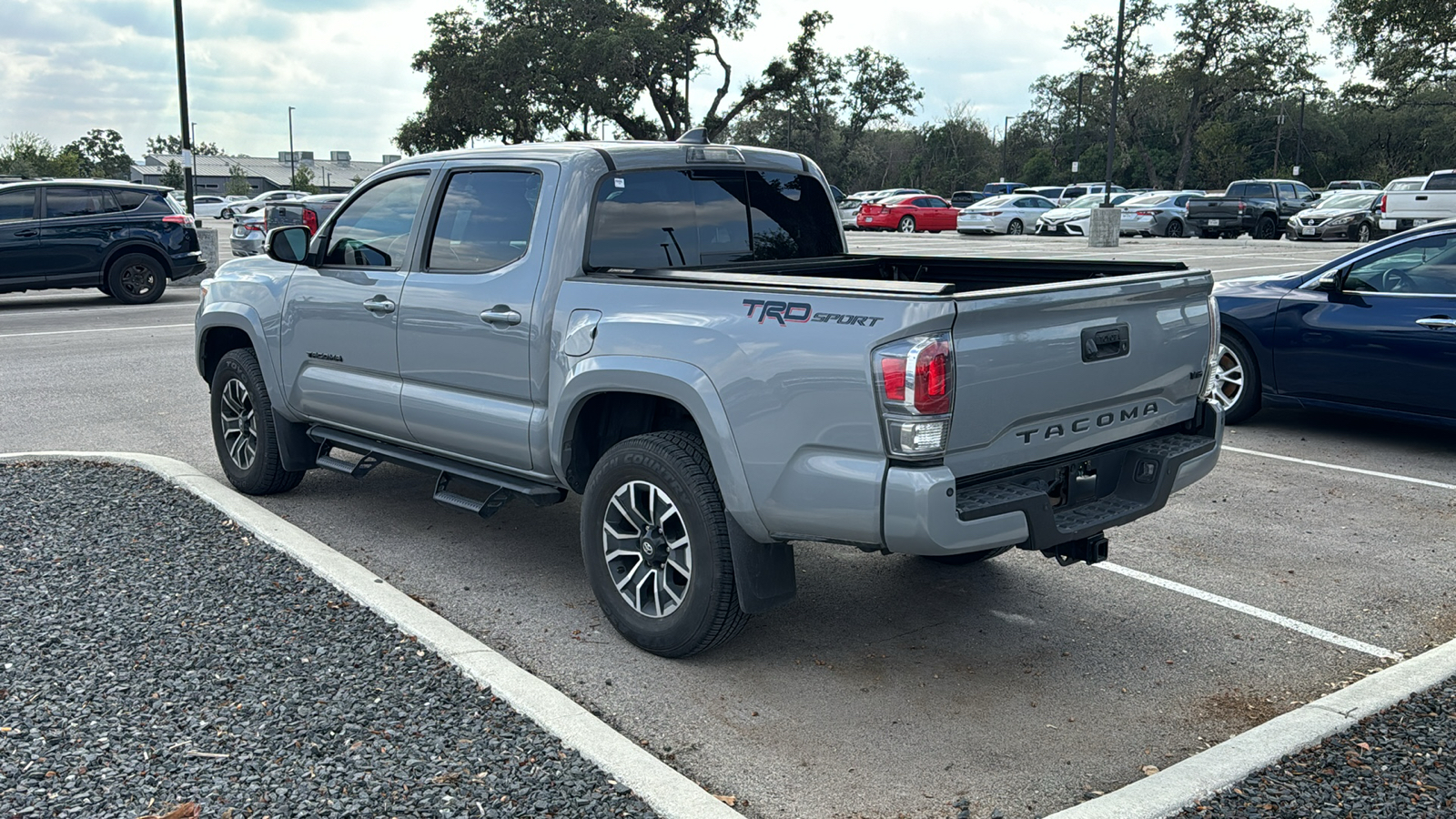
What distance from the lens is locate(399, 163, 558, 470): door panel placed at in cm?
494

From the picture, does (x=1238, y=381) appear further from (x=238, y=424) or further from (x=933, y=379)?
(x=238, y=424)

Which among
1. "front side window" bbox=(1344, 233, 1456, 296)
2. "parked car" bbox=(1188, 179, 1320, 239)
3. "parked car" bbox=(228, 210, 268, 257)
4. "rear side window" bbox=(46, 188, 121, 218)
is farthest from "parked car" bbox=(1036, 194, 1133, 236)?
"front side window" bbox=(1344, 233, 1456, 296)

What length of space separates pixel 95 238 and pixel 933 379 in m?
16.5

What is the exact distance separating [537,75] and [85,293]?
103 feet

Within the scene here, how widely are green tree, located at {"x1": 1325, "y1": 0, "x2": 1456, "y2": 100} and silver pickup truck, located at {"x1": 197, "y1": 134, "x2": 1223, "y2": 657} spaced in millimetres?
44797

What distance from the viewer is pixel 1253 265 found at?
23.6m

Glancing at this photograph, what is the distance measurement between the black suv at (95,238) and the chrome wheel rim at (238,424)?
11707 millimetres

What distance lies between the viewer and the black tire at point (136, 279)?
56.7ft

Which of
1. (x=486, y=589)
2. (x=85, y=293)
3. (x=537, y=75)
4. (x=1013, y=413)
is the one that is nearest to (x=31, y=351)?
(x=85, y=293)

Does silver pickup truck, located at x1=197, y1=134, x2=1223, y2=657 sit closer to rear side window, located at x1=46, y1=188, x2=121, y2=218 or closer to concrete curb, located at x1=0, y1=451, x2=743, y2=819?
concrete curb, located at x1=0, y1=451, x2=743, y2=819

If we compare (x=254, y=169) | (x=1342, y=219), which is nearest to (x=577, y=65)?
Result: (x=1342, y=219)

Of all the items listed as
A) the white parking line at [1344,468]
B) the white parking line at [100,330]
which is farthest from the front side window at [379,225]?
the white parking line at [100,330]

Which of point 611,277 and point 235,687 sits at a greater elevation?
point 611,277

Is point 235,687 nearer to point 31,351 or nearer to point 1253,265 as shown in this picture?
point 31,351
